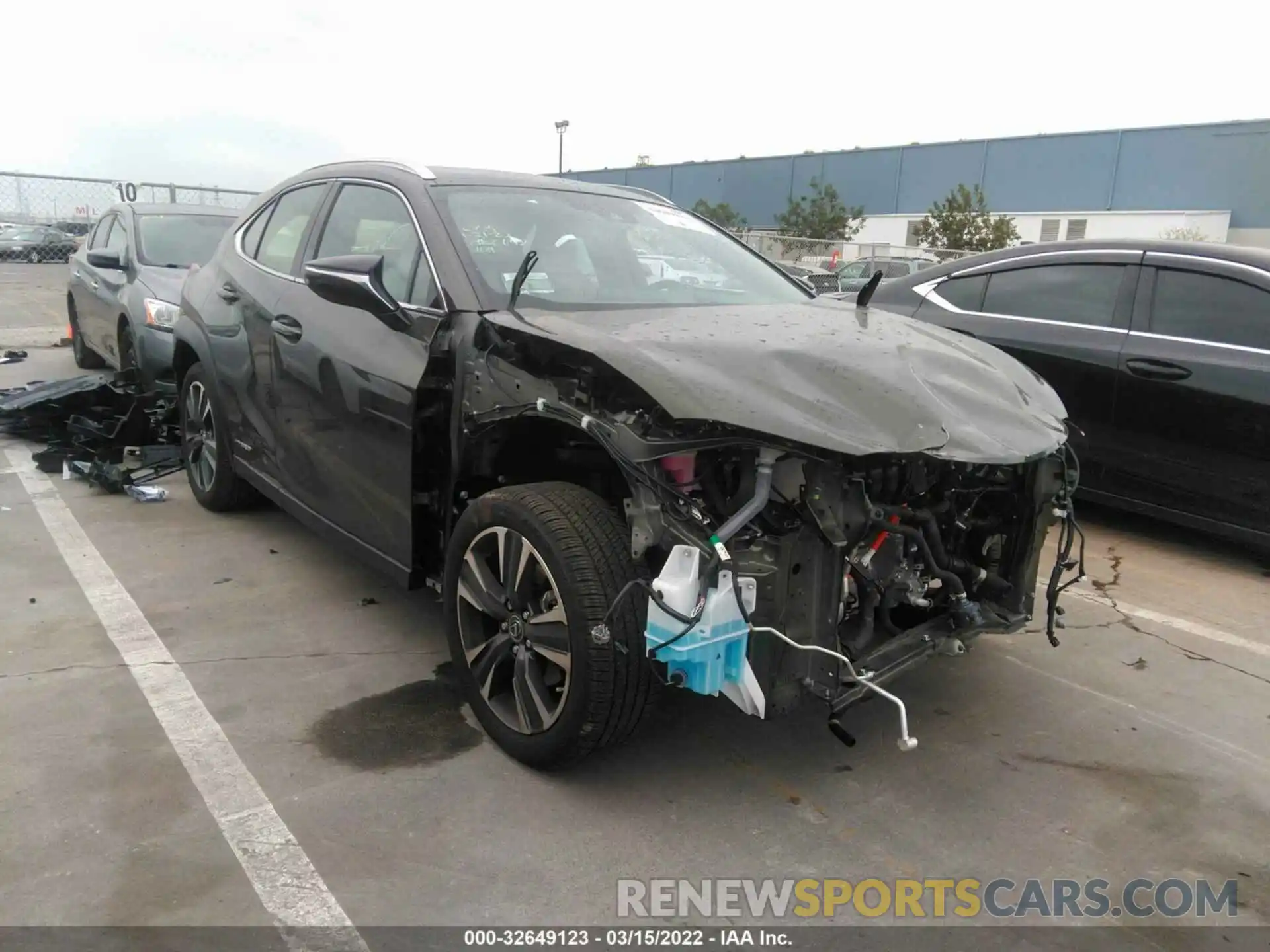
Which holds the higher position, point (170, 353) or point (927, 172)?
point (927, 172)

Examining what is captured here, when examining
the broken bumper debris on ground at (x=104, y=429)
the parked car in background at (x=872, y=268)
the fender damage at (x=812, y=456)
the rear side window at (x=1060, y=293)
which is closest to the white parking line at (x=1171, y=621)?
the fender damage at (x=812, y=456)

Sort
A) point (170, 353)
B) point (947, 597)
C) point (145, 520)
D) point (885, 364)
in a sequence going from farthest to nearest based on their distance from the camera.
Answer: point (170, 353) → point (145, 520) → point (947, 597) → point (885, 364)

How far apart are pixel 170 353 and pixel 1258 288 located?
6817mm

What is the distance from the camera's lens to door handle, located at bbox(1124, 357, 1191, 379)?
4871mm

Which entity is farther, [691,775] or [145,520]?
[145,520]

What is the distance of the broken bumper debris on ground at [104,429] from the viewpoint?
19.8 ft

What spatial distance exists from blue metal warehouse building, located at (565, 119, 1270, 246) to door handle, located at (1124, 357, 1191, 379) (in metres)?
32.0

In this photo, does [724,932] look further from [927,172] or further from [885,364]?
[927,172]

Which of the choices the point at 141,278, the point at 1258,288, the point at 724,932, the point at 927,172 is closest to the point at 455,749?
the point at 724,932

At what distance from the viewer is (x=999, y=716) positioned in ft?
11.2

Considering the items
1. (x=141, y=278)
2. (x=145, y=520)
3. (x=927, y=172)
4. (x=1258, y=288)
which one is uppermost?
(x=927, y=172)

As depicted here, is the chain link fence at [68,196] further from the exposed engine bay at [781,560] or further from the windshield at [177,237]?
the exposed engine bay at [781,560]

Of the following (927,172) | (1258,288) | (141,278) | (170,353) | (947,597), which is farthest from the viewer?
(927,172)

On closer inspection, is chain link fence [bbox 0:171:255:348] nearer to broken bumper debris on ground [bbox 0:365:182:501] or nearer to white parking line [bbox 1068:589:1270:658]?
broken bumper debris on ground [bbox 0:365:182:501]
